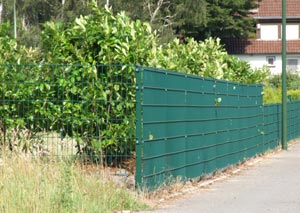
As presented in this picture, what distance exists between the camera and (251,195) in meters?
15.0

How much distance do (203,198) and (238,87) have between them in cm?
692

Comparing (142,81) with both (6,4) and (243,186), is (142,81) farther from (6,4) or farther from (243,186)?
(6,4)

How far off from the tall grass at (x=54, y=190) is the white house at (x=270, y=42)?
64.6 metres

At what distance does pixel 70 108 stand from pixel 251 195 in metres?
3.41

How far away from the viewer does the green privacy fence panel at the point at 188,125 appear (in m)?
13.5

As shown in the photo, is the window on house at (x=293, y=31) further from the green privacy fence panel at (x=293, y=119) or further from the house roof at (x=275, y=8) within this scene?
the green privacy fence panel at (x=293, y=119)

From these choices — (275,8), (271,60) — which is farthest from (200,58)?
(275,8)

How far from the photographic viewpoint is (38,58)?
1877 centimetres

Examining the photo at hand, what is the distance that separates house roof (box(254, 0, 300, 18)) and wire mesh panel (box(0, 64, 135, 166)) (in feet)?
→ 210

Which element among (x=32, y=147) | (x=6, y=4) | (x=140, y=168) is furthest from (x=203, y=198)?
(x=6, y=4)

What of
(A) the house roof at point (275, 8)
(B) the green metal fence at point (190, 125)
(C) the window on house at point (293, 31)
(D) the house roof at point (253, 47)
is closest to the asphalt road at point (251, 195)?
(B) the green metal fence at point (190, 125)

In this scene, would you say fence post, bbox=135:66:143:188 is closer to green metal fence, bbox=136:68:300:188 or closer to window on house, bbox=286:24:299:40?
green metal fence, bbox=136:68:300:188

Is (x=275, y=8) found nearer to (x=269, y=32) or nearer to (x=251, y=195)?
(x=269, y=32)

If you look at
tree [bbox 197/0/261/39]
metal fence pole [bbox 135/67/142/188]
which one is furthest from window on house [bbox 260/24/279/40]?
metal fence pole [bbox 135/67/142/188]
